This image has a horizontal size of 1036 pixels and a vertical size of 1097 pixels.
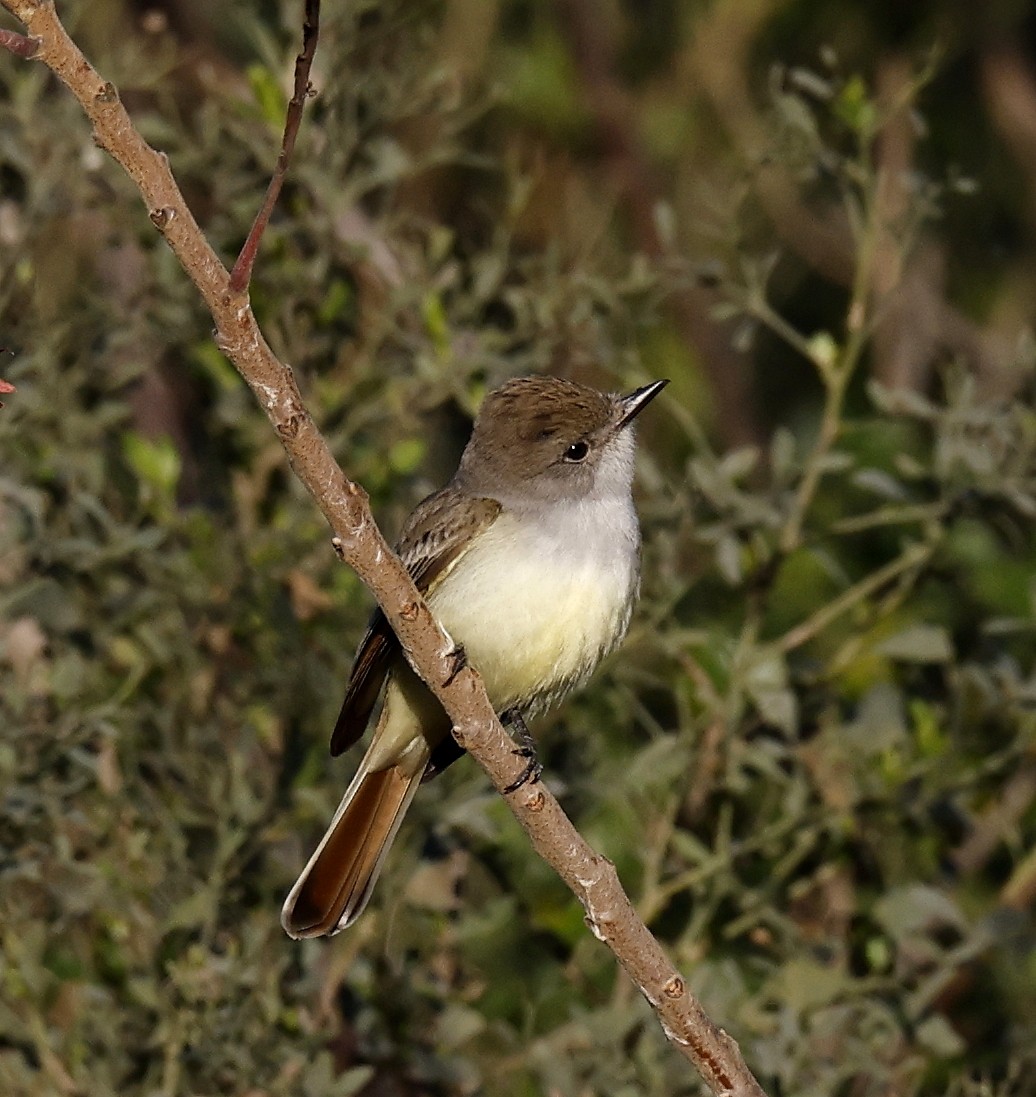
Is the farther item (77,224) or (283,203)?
(77,224)

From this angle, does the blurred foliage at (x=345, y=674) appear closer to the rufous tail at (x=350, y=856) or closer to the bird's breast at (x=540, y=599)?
the rufous tail at (x=350, y=856)

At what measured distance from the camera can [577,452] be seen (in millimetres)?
4418

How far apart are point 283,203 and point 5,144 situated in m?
0.68

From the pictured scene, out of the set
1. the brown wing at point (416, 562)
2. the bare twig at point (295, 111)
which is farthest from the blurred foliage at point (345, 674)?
the bare twig at point (295, 111)

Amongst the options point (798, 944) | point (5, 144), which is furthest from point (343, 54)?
point (798, 944)

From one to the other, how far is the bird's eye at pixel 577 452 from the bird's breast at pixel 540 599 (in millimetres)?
255

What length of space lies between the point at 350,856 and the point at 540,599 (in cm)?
64

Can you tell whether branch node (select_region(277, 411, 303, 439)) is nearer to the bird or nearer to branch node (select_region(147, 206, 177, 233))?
branch node (select_region(147, 206, 177, 233))

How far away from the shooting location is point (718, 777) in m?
4.55

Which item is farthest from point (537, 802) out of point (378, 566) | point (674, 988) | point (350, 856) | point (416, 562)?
point (416, 562)

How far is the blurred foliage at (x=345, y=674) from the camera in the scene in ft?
13.6

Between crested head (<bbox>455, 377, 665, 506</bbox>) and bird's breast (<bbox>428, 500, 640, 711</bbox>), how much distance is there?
0.21m

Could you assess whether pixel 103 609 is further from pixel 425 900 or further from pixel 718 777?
pixel 718 777

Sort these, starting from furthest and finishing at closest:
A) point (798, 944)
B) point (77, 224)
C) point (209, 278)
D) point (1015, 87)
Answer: point (1015, 87) < point (77, 224) < point (798, 944) < point (209, 278)
